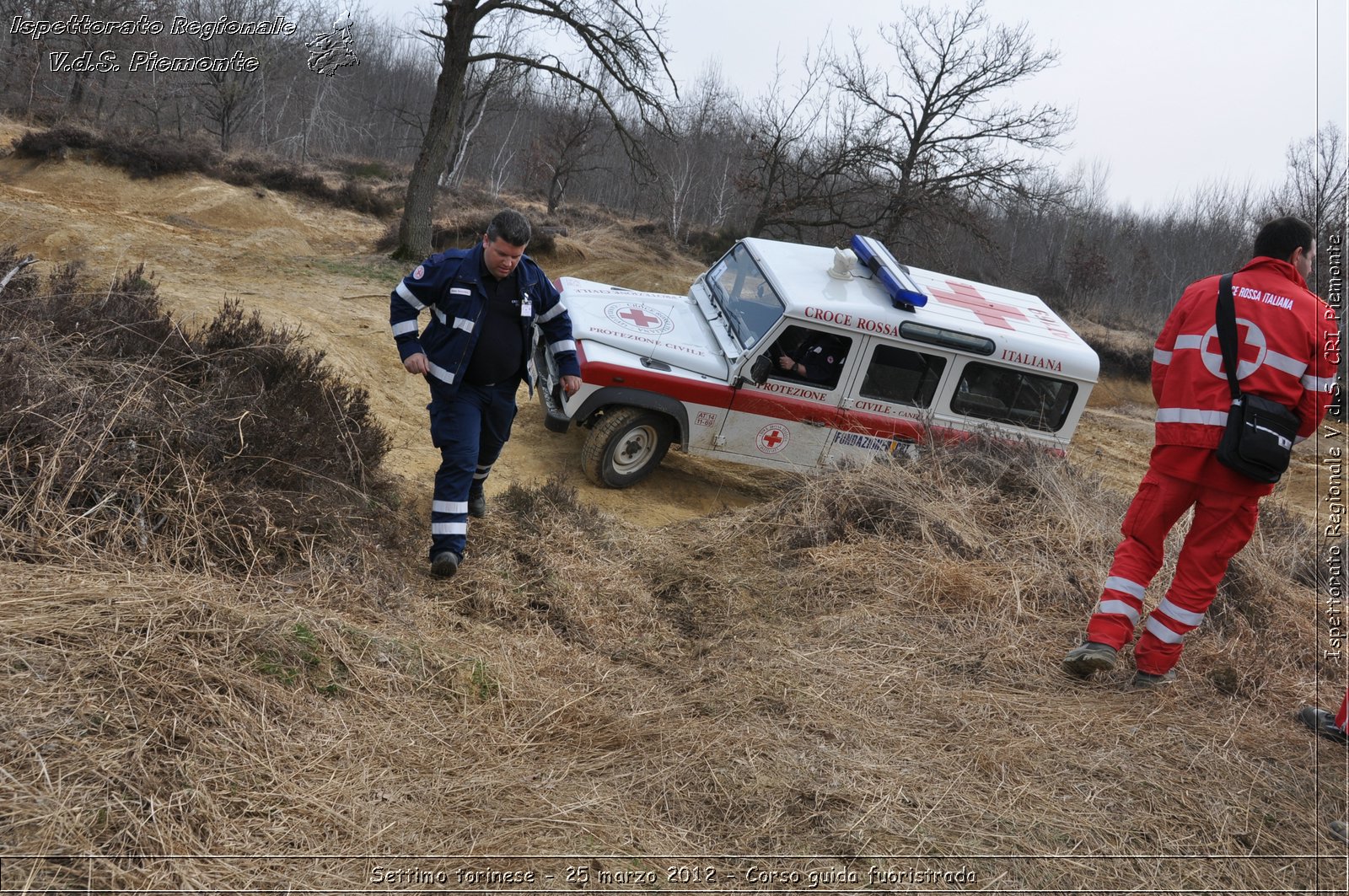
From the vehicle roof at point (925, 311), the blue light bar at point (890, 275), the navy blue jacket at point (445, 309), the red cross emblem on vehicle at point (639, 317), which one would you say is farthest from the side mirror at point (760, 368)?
the navy blue jacket at point (445, 309)

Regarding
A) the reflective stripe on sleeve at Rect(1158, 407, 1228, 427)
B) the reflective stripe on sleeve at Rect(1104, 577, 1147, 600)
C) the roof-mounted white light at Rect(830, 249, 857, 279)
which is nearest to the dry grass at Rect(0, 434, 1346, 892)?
the reflective stripe on sleeve at Rect(1104, 577, 1147, 600)

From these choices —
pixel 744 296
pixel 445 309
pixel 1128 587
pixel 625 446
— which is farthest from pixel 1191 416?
pixel 744 296

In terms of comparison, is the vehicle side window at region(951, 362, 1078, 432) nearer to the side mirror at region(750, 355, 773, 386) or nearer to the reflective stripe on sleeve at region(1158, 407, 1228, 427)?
the side mirror at region(750, 355, 773, 386)

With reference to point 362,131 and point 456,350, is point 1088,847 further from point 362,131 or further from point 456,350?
point 362,131

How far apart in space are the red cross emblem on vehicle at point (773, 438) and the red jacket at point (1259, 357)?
3432 mm

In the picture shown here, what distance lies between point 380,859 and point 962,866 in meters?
1.63

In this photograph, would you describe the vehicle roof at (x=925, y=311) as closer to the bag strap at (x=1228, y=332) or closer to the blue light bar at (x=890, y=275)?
the blue light bar at (x=890, y=275)

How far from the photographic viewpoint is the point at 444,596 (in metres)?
4.30

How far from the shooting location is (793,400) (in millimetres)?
7059

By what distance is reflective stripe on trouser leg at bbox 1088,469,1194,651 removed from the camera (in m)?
3.89

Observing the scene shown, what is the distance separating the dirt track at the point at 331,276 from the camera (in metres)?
7.29

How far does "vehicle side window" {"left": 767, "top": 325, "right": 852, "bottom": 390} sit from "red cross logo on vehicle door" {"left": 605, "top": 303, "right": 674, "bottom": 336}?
39.7 inches

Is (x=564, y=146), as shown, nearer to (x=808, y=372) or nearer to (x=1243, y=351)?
(x=808, y=372)

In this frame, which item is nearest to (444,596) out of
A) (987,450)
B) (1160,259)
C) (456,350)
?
(456,350)
